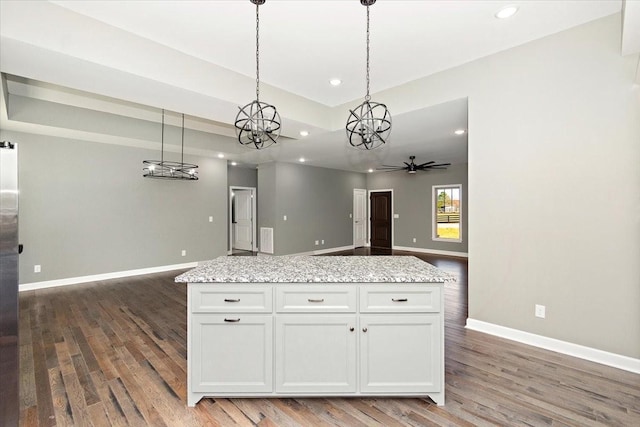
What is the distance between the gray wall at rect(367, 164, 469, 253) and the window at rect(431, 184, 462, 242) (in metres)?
0.14

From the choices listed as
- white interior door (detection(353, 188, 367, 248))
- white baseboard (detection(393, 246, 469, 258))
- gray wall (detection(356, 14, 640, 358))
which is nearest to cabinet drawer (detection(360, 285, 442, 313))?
gray wall (detection(356, 14, 640, 358))

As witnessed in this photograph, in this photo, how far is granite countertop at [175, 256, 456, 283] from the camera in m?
1.95

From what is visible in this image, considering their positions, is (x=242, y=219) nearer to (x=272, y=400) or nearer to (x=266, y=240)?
(x=266, y=240)

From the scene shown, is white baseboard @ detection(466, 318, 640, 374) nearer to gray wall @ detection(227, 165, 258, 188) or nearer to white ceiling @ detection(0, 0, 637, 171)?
white ceiling @ detection(0, 0, 637, 171)

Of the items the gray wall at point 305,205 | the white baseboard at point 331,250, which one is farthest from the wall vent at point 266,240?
the white baseboard at point 331,250

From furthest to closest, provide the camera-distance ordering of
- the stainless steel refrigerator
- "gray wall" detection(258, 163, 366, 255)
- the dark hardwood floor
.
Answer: "gray wall" detection(258, 163, 366, 255) < the dark hardwood floor < the stainless steel refrigerator

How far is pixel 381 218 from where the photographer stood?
10172 millimetres

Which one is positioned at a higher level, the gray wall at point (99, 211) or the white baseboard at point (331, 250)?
the gray wall at point (99, 211)

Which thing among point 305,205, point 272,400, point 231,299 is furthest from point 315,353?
point 305,205

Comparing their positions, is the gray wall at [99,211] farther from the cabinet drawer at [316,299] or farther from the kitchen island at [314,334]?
the cabinet drawer at [316,299]

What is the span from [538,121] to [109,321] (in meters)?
5.13

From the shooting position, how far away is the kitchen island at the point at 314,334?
1980mm

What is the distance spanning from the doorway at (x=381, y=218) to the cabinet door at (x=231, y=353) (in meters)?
8.30

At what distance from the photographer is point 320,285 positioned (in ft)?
6.53
